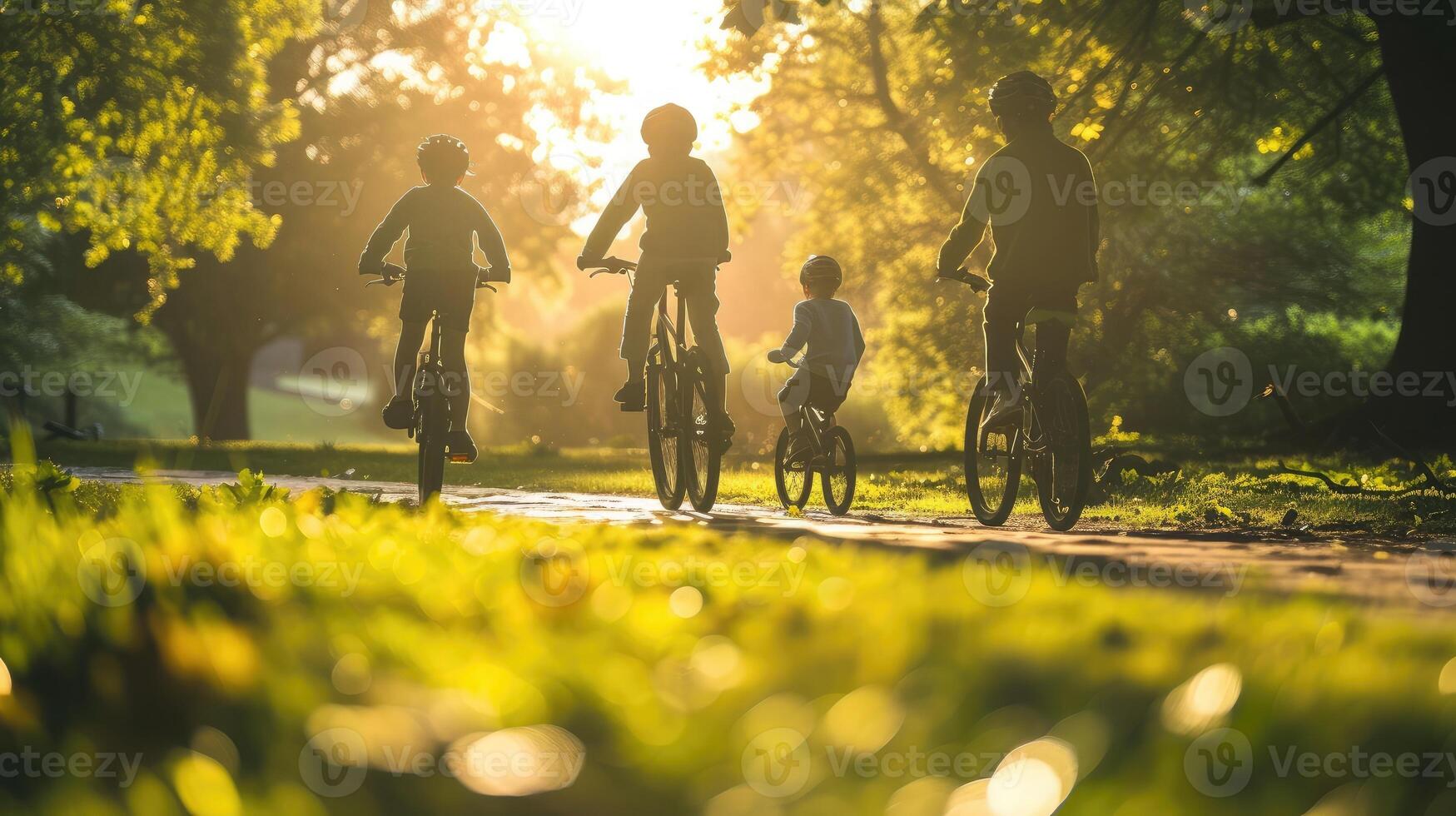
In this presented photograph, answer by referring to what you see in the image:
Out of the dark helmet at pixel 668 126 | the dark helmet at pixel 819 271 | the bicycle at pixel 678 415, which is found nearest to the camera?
the bicycle at pixel 678 415

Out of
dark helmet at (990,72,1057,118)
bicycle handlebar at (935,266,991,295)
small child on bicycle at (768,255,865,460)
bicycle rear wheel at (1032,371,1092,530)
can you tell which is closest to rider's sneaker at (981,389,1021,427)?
bicycle rear wheel at (1032,371,1092,530)

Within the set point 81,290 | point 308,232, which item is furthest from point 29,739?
point 81,290

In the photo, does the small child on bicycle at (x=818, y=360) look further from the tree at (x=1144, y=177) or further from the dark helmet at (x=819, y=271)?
the tree at (x=1144, y=177)

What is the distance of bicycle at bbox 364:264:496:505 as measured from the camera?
7750 millimetres

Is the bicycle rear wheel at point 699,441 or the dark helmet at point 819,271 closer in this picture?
the bicycle rear wheel at point 699,441

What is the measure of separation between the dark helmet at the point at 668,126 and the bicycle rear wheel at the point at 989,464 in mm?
2600

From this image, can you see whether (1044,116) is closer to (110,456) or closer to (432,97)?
(110,456)

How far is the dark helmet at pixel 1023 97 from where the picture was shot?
7250mm

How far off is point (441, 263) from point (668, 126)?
173 centimetres

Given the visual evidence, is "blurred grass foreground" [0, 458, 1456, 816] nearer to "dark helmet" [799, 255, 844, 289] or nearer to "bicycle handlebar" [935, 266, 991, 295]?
"bicycle handlebar" [935, 266, 991, 295]

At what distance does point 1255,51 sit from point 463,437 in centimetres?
1248

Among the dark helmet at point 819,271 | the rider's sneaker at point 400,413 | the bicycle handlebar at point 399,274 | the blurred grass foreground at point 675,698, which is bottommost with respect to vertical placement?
the blurred grass foreground at point 675,698

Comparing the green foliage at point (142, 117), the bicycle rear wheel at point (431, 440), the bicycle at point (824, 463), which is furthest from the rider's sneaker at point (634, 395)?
the green foliage at point (142, 117)

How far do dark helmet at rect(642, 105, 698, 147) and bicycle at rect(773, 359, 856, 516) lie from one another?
5.40 ft
